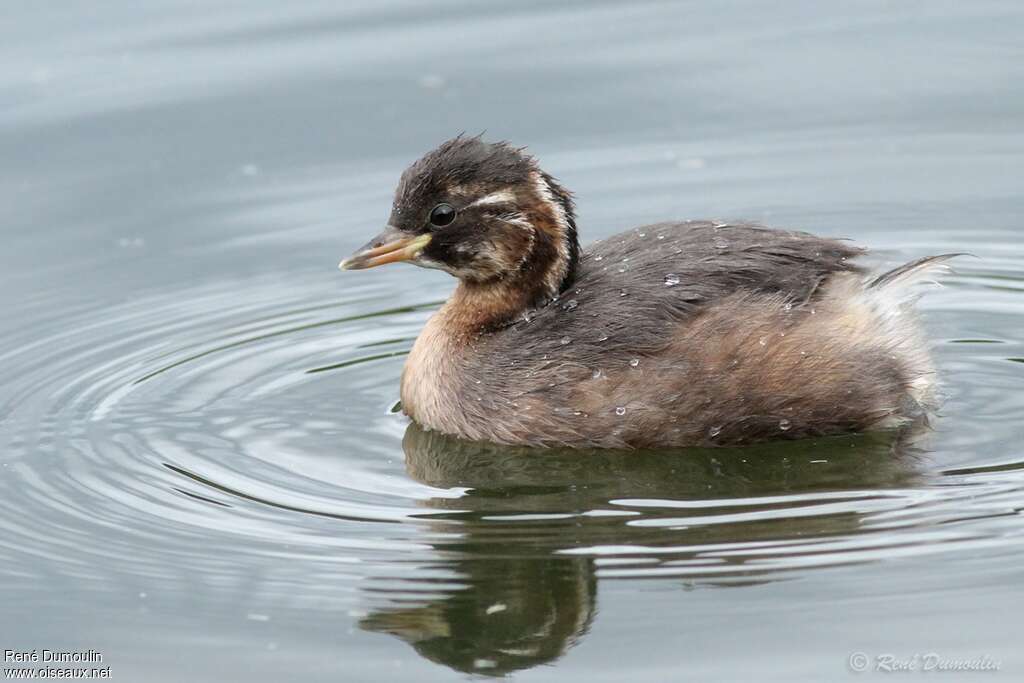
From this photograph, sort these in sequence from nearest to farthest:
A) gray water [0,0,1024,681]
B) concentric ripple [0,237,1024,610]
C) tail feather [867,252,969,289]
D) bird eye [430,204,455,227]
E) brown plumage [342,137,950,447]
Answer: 1. gray water [0,0,1024,681]
2. concentric ripple [0,237,1024,610]
3. brown plumage [342,137,950,447]
4. tail feather [867,252,969,289]
5. bird eye [430,204,455,227]

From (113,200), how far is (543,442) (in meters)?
4.34

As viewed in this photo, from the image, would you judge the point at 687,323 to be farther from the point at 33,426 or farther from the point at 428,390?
the point at 33,426

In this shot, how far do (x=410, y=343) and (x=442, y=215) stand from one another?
134 centimetres

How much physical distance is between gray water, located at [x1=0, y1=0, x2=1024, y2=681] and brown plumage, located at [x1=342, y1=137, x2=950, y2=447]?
18cm

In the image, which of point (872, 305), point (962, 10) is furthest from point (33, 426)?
point (962, 10)

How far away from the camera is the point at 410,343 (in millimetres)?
10469

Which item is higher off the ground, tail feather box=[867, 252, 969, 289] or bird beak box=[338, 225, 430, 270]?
bird beak box=[338, 225, 430, 270]

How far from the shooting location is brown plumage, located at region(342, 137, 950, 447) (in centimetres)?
871

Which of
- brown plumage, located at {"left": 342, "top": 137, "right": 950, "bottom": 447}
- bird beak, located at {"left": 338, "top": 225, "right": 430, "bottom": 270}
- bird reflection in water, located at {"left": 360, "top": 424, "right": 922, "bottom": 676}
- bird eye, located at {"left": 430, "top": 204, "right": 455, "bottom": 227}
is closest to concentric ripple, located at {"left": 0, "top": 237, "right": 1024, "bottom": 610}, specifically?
bird reflection in water, located at {"left": 360, "top": 424, "right": 922, "bottom": 676}

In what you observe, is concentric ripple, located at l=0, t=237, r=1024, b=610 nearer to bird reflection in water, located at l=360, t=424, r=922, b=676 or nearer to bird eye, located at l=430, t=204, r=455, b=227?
bird reflection in water, located at l=360, t=424, r=922, b=676

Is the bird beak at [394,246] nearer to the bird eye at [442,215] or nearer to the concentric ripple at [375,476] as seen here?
the bird eye at [442,215]

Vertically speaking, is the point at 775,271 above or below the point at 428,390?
above

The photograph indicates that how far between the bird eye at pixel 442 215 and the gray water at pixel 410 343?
1034mm

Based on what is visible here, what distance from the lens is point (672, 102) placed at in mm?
12953
